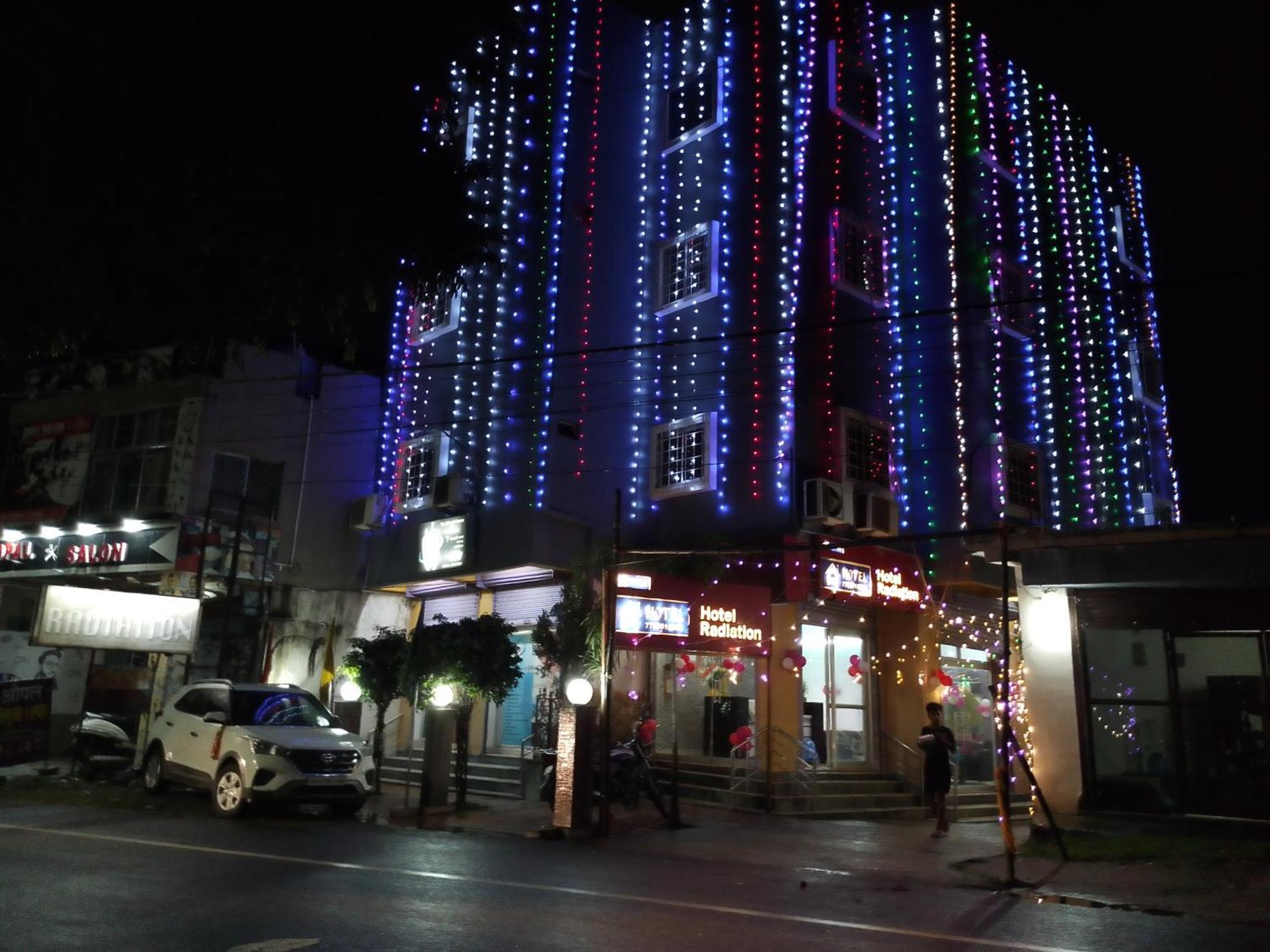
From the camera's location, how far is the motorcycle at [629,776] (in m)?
16.1

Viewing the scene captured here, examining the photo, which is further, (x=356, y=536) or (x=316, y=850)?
(x=356, y=536)

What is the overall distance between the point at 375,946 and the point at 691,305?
628 inches

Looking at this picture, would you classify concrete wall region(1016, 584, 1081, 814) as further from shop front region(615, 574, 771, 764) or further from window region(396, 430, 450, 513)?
window region(396, 430, 450, 513)

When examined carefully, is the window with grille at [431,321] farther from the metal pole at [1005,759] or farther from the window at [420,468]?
the metal pole at [1005,759]

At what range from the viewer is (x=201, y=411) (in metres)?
22.5

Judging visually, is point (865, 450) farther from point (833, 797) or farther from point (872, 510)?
point (833, 797)

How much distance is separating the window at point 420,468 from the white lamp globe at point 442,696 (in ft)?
19.2

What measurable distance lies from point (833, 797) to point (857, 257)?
10820mm

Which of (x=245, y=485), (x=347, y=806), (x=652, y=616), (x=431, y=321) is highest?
(x=431, y=321)

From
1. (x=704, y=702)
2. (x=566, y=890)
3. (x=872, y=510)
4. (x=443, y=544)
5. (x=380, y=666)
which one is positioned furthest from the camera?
(x=443, y=544)

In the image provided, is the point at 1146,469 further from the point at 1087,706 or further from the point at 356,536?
the point at 356,536

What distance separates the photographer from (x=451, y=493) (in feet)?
68.9

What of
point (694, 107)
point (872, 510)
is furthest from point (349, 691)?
point (694, 107)

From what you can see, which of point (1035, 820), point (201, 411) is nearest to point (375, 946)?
point (1035, 820)
